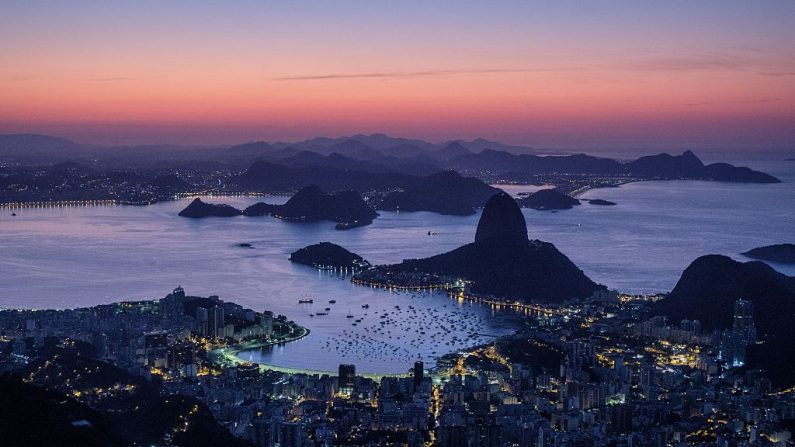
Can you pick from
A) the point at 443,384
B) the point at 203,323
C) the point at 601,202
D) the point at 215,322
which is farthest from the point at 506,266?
the point at 601,202

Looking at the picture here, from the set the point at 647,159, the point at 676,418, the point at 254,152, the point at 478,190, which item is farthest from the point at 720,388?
the point at 254,152

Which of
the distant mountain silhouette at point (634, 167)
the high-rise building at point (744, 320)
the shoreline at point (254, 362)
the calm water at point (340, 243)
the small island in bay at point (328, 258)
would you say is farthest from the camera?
the distant mountain silhouette at point (634, 167)

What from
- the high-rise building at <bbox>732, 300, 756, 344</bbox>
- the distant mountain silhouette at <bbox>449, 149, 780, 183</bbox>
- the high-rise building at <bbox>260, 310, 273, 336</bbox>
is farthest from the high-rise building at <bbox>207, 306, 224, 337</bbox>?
the distant mountain silhouette at <bbox>449, 149, 780, 183</bbox>

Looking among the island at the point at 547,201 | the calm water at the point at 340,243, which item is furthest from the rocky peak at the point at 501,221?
the island at the point at 547,201

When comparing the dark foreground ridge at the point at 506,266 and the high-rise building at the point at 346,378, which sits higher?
the dark foreground ridge at the point at 506,266

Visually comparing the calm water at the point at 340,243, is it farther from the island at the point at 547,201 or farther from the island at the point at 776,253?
the island at the point at 547,201

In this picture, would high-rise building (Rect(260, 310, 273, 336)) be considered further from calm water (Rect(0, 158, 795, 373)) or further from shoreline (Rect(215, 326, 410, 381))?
calm water (Rect(0, 158, 795, 373))
